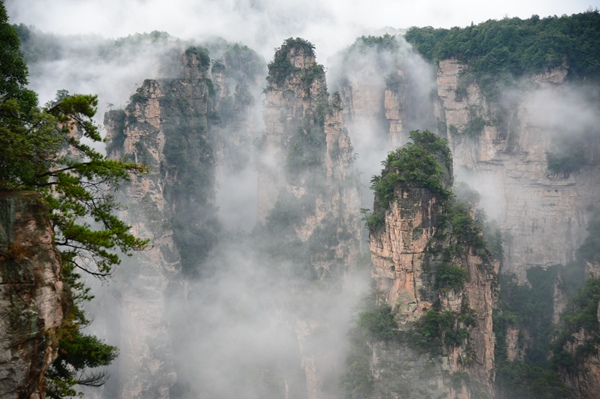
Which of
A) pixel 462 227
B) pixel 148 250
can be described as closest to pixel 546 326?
pixel 462 227

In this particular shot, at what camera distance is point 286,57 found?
4041cm

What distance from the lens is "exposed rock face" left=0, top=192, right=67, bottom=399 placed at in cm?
825

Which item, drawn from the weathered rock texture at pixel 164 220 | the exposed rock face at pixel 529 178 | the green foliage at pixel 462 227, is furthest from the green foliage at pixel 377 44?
the green foliage at pixel 462 227

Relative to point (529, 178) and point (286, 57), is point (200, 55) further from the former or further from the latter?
point (529, 178)

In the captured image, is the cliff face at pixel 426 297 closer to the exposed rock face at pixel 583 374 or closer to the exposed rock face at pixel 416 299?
the exposed rock face at pixel 416 299

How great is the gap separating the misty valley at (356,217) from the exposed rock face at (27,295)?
1687cm

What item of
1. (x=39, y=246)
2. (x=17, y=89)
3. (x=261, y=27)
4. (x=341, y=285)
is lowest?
(x=341, y=285)

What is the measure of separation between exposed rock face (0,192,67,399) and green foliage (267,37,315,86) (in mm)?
32735

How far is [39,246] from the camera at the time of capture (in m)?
8.94

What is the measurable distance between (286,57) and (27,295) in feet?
112

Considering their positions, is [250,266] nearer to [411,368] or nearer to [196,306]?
[196,306]

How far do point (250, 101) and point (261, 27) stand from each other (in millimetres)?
19022

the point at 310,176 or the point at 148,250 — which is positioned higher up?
the point at 310,176

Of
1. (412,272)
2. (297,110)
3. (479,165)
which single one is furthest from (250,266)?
(479,165)
